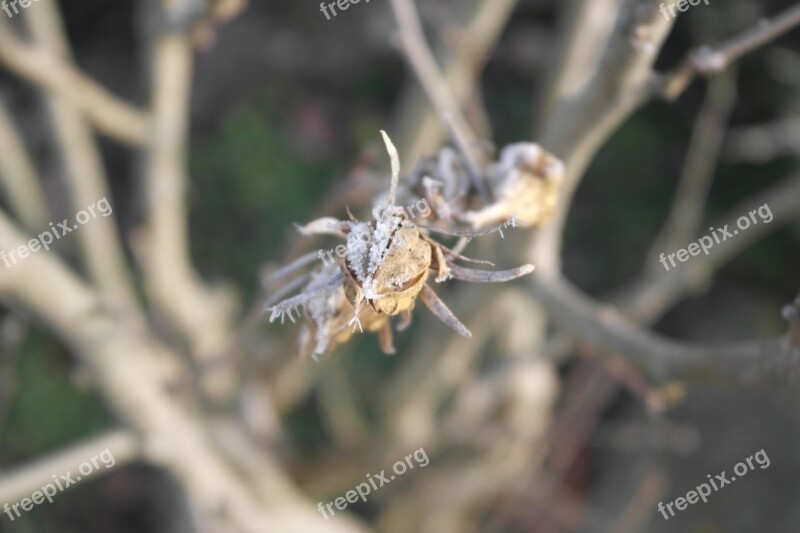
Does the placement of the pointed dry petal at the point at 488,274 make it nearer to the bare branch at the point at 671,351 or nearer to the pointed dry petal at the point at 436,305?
the pointed dry petal at the point at 436,305

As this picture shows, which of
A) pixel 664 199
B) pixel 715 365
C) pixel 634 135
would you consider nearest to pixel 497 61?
pixel 634 135

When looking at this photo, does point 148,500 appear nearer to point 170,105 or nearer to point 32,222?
point 32,222

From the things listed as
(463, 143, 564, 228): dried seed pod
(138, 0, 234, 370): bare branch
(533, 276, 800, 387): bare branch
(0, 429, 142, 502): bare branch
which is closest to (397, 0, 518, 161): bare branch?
(138, 0, 234, 370): bare branch

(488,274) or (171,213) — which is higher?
(171,213)

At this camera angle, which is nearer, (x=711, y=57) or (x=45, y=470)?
(x=711, y=57)

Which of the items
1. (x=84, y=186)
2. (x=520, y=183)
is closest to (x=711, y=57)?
(x=520, y=183)

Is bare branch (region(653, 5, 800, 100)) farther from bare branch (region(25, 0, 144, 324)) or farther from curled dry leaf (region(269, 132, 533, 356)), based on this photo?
bare branch (region(25, 0, 144, 324))

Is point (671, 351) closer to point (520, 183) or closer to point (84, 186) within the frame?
point (520, 183)

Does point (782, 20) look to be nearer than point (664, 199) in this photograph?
Yes

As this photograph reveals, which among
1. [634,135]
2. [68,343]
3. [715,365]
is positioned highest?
[634,135]
